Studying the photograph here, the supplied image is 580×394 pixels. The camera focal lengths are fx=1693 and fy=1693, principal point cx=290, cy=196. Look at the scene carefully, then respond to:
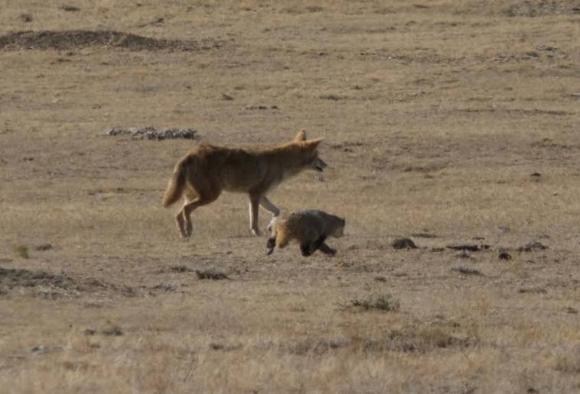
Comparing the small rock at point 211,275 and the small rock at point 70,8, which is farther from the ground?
the small rock at point 211,275

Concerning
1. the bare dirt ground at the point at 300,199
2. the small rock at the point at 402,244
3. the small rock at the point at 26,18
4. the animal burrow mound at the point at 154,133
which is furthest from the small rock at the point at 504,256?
the small rock at the point at 26,18

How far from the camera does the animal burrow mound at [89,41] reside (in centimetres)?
4041

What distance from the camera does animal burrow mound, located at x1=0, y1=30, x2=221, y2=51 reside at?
4041 cm

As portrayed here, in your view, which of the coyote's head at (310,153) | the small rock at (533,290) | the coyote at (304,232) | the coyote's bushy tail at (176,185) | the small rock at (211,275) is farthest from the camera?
the coyote's head at (310,153)

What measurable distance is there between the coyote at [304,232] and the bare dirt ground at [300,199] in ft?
0.49

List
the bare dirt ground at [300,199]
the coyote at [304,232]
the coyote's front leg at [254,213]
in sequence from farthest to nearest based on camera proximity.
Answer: the coyote's front leg at [254,213] → the coyote at [304,232] → the bare dirt ground at [300,199]

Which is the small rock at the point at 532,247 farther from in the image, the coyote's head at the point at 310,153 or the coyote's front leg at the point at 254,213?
the coyote's head at the point at 310,153

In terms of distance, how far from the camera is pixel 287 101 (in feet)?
109

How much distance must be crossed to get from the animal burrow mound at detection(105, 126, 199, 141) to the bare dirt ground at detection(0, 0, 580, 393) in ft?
1.35

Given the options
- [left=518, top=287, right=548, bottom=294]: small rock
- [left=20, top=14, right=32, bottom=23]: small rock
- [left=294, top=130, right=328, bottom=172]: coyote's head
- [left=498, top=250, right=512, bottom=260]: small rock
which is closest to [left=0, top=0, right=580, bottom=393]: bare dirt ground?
[left=518, top=287, right=548, bottom=294]: small rock

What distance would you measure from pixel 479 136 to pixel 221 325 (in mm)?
→ 15798

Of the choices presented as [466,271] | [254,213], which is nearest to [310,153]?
[254,213]

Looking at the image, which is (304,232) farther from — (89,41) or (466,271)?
(89,41)

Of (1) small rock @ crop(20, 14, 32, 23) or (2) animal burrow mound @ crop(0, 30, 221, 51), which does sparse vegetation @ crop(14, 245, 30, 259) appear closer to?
(2) animal burrow mound @ crop(0, 30, 221, 51)
